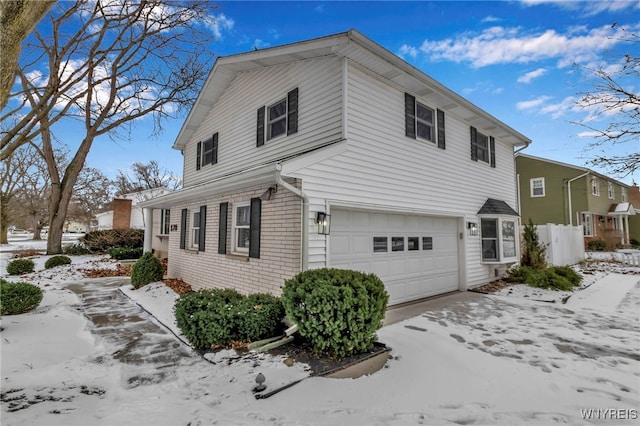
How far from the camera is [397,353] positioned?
4137 millimetres

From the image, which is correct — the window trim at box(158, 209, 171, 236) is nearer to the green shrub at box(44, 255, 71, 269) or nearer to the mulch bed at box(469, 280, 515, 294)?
the green shrub at box(44, 255, 71, 269)

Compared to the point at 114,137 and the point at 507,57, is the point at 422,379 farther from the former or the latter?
the point at 114,137

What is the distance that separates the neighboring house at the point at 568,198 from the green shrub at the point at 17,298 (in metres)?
23.7

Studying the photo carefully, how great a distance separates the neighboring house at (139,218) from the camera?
48.3 feet

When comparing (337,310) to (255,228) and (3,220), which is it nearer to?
(255,228)

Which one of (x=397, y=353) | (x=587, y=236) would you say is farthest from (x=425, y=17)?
(x=587, y=236)

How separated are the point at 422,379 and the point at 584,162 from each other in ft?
19.9

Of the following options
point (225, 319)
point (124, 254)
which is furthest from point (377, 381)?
point (124, 254)

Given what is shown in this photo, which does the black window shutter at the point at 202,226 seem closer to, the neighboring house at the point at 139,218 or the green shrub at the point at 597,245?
the neighboring house at the point at 139,218

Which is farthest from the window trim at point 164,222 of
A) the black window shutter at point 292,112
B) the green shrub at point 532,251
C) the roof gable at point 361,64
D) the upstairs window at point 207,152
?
the green shrub at point 532,251

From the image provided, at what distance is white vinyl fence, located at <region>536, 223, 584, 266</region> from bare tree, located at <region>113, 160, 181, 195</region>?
34.5 metres

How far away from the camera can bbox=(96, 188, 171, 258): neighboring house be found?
14.7 m

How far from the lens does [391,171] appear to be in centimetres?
672

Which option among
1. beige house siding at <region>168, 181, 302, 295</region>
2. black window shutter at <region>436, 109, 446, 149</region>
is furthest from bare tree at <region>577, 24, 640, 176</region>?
beige house siding at <region>168, 181, 302, 295</region>
